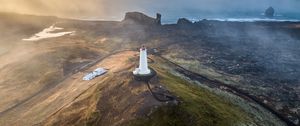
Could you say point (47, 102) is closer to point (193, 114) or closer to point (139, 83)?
point (139, 83)

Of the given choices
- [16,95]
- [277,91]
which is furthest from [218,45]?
[16,95]

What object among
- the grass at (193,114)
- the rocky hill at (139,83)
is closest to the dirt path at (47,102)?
the rocky hill at (139,83)

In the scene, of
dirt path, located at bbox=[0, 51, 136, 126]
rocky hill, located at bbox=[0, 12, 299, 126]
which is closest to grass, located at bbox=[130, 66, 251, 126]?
rocky hill, located at bbox=[0, 12, 299, 126]

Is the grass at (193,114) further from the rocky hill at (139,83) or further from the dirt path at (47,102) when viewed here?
the dirt path at (47,102)

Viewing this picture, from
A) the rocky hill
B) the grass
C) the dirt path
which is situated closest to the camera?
the grass

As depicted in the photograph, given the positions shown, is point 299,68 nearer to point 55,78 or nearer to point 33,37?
point 55,78

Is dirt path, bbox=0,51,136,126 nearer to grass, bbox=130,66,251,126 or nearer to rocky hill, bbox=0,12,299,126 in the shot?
rocky hill, bbox=0,12,299,126

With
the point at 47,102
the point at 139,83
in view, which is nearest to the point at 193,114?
the point at 139,83
